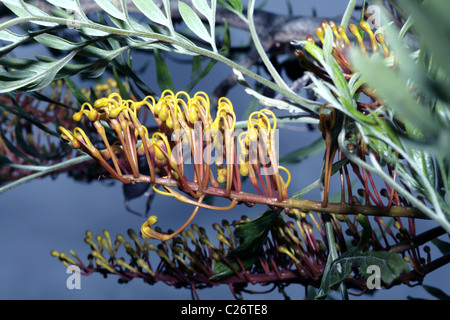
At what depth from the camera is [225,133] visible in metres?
0.21

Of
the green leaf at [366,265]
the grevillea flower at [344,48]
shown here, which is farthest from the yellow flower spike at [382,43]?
the green leaf at [366,265]

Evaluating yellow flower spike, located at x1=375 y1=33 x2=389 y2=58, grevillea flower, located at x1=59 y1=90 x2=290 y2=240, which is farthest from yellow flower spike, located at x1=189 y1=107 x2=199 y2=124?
yellow flower spike, located at x1=375 y1=33 x2=389 y2=58

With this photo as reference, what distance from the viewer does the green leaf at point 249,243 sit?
0.80ft

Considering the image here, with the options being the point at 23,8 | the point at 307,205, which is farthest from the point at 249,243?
the point at 23,8

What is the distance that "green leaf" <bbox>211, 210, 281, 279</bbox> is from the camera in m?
0.25

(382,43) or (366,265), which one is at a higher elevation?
(382,43)

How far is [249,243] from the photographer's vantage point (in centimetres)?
26

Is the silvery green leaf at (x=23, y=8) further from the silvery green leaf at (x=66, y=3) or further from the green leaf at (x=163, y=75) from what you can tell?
the green leaf at (x=163, y=75)

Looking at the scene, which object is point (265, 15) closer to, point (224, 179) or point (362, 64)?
point (224, 179)

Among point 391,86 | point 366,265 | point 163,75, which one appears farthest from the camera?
point 163,75

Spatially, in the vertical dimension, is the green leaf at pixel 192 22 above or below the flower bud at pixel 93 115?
above

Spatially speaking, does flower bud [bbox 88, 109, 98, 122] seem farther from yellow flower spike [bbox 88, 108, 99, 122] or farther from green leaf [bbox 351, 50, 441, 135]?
green leaf [bbox 351, 50, 441, 135]

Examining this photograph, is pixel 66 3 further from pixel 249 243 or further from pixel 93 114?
pixel 249 243
